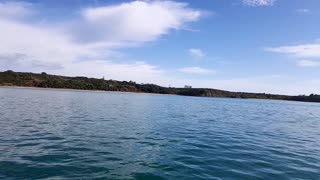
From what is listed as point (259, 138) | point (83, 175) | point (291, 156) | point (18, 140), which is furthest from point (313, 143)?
point (18, 140)

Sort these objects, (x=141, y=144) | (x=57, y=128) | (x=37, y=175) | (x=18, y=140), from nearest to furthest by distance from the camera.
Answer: (x=37, y=175) → (x=18, y=140) → (x=141, y=144) → (x=57, y=128)

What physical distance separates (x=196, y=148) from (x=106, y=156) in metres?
7.28

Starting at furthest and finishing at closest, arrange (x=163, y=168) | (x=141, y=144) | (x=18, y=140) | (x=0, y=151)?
(x=141, y=144) → (x=18, y=140) → (x=0, y=151) → (x=163, y=168)

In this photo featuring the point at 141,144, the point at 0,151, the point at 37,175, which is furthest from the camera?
the point at 141,144

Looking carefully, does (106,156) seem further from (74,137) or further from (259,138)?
(259,138)

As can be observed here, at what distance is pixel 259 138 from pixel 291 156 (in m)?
8.01

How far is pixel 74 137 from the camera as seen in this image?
78.1ft

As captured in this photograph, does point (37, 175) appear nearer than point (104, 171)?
Yes

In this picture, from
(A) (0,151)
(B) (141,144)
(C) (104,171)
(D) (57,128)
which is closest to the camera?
(C) (104,171)

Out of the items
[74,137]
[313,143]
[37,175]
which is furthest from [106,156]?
[313,143]

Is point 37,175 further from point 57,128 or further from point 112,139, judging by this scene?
point 57,128

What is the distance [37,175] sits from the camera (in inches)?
535

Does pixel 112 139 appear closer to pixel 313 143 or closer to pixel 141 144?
pixel 141 144

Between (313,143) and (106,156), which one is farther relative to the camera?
(313,143)
